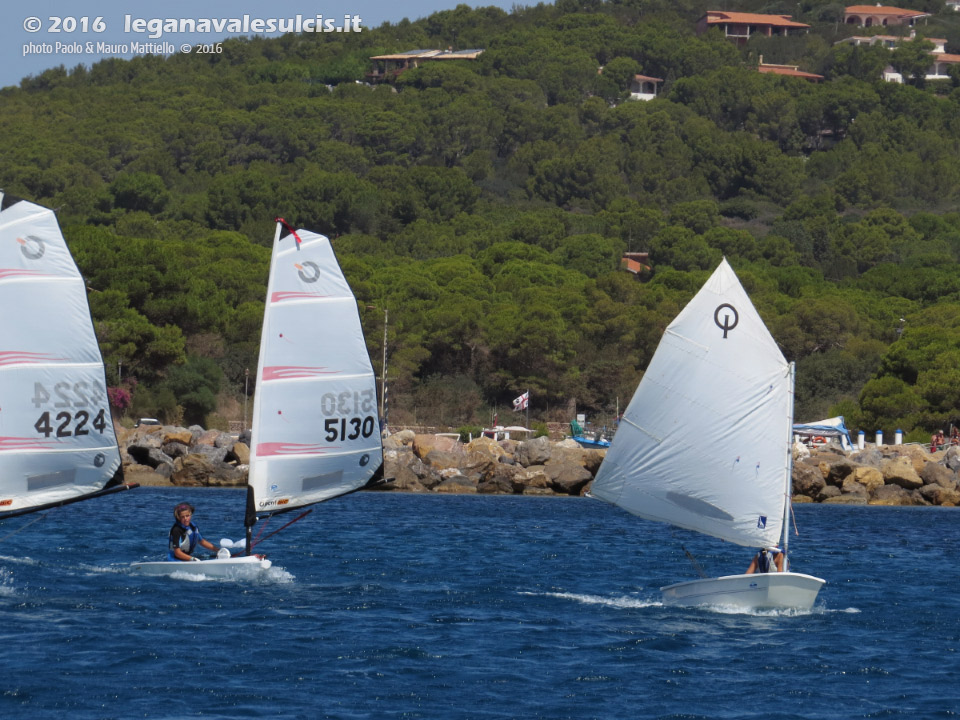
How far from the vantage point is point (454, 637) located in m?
21.5

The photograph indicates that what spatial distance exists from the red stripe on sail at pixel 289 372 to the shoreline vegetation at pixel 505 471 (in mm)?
31600

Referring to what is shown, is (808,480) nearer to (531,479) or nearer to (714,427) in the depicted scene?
(531,479)

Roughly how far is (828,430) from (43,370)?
55.5m

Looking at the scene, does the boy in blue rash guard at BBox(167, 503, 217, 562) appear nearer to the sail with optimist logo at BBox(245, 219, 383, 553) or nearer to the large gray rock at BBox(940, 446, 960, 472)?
the sail with optimist logo at BBox(245, 219, 383, 553)

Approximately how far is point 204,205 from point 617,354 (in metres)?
58.4

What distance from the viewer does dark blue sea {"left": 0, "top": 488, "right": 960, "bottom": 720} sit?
17562mm

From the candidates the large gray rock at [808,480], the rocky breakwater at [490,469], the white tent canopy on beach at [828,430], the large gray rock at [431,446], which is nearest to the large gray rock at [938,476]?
the large gray rock at [808,480]

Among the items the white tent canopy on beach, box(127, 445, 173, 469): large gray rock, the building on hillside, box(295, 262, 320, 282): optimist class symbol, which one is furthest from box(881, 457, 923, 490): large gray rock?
the building on hillside

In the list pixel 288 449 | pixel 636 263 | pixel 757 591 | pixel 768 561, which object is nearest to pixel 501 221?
pixel 636 263

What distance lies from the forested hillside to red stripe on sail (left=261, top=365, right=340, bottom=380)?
43312 mm

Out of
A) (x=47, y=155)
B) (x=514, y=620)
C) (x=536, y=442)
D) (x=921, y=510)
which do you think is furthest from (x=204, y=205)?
(x=514, y=620)

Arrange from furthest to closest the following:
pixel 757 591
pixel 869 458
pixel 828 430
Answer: pixel 828 430 → pixel 869 458 → pixel 757 591

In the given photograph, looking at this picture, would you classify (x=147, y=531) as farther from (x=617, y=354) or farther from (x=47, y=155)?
(x=47, y=155)

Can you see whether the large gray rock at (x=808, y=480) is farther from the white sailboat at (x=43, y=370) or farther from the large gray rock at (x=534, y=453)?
the white sailboat at (x=43, y=370)
